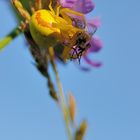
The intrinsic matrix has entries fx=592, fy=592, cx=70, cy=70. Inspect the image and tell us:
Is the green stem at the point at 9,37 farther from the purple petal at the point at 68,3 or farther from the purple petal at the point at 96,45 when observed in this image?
the purple petal at the point at 96,45

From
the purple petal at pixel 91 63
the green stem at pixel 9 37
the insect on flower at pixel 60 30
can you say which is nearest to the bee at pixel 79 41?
the insect on flower at pixel 60 30

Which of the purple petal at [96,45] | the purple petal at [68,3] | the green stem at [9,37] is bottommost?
the green stem at [9,37]

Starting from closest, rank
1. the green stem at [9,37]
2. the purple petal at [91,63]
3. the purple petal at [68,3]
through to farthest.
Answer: the green stem at [9,37], the purple petal at [68,3], the purple petal at [91,63]

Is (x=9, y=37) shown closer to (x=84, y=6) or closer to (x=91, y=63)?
(x=84, y=6)

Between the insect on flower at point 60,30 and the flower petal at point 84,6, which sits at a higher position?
the flower petal at point 84,6

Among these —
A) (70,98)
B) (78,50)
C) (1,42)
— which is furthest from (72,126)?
(1,42)

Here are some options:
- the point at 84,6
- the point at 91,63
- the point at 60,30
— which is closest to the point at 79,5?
the point at 84,6

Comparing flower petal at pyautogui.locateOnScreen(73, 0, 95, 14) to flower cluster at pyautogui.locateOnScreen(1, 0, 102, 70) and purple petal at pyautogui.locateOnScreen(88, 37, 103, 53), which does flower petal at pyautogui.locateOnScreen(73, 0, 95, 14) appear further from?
purple petal at pyautogui.locateOnScreen(88, 37, 103, 53)
